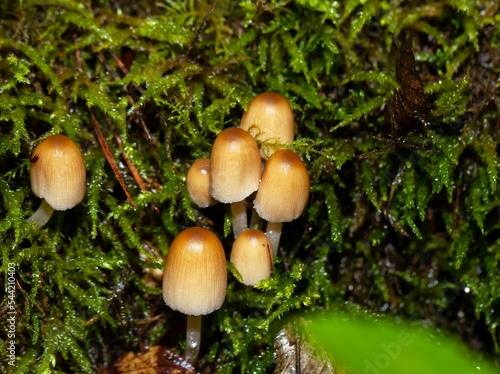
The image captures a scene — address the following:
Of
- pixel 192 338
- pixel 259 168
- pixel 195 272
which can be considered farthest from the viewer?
pixel 192 338

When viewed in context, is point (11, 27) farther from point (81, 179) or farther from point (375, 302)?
point (375, 302)

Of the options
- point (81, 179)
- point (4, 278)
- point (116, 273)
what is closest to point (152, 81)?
point (81, 179)

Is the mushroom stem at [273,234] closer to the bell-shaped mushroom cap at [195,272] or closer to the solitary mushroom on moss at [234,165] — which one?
the solitary mushroom on moss at [234,165]

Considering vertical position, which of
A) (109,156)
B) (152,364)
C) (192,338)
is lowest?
(152,364)

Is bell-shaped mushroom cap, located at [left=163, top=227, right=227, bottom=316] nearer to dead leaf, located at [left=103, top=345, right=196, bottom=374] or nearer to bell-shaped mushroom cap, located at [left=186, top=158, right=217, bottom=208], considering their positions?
bell-shaped mushroom cap, located at [left=186, top=158, right=217, bottom=208]

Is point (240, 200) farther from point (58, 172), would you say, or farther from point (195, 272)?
point (58, 172)

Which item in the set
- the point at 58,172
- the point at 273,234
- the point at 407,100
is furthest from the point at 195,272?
the point at 407,100
